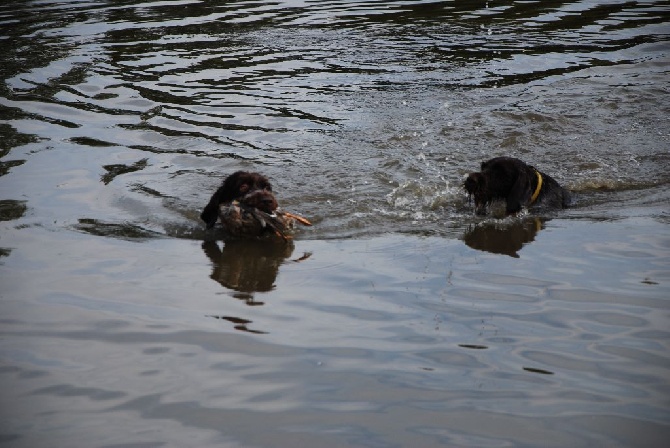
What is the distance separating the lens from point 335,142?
1114 centimetres

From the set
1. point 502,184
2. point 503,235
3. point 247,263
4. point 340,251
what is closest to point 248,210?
point 247,263

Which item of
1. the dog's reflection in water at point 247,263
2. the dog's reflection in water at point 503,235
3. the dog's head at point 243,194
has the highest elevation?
the dog's head at point 243,194

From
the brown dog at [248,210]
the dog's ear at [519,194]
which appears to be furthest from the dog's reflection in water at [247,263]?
the dog's ear at [519,194]

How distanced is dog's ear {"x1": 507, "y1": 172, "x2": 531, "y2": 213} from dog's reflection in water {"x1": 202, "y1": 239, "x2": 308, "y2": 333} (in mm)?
2397

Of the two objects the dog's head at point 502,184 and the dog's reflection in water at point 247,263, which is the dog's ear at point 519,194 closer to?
the dog's head at point 502,184

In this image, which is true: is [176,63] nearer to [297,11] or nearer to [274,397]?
[297,11]

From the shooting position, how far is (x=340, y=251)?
751cm

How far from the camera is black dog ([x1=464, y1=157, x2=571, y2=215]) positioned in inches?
342

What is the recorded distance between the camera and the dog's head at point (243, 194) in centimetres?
773

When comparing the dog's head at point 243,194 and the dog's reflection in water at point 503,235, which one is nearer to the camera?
the dog's reflection in water at point 503,235

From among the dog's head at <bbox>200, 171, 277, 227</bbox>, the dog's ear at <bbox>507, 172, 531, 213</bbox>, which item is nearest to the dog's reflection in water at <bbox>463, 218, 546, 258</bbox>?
Result: the dog's ear at <bbox>507, 172, 531, 213</bbox>

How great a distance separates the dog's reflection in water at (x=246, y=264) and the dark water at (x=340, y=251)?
0.03 meters

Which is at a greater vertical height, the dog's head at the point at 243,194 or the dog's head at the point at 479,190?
the dog's head at the point at 243,194

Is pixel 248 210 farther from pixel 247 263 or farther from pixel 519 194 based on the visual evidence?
pixel 519 194
